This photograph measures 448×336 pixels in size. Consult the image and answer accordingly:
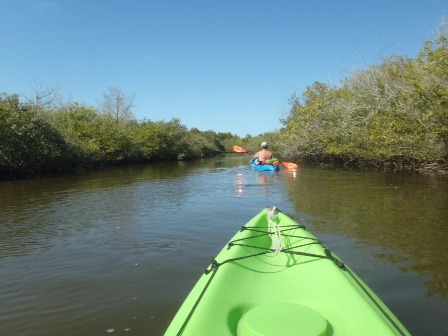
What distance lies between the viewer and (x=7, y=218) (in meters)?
9.47

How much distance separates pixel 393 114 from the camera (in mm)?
15734

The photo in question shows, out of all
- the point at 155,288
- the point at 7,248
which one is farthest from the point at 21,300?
the point at 7,248

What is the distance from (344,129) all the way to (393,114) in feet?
16.6

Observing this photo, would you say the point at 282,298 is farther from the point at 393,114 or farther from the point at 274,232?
the point at 393,114

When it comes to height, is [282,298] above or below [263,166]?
below

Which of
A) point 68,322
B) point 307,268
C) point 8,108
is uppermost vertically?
point 8,108

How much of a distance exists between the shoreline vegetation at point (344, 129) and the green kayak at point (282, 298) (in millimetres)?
11472

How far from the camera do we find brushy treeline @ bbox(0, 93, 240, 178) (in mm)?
20453

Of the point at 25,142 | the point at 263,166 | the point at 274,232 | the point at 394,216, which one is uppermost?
the point at 25,142

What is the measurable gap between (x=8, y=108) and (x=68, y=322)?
20359 mm

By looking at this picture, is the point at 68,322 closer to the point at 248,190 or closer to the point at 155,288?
the point at 155,288

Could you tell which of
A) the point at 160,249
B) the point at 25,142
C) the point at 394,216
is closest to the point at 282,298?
the point at 160,249

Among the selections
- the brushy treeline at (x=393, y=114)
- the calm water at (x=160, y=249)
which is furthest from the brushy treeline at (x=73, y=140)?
the brushy treeline at (x=393, y=114)

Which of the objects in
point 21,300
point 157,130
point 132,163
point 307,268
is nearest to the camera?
point 307,268
